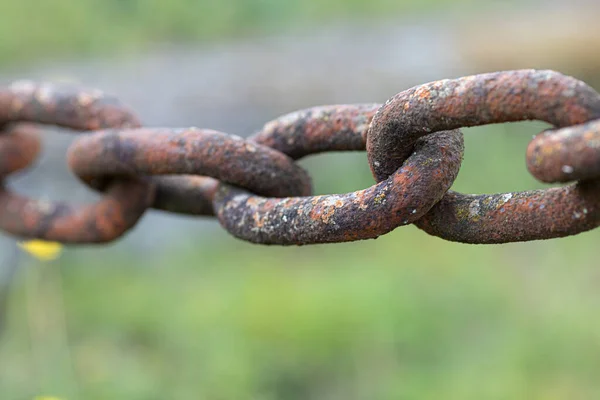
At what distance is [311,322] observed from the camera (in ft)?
9.34

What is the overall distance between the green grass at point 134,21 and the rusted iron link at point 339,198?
402 cm

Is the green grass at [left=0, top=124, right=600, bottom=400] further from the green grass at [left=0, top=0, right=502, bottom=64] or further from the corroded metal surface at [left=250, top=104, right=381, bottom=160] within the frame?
the green grass at [left=0, top=0, right=502, bottom=64]

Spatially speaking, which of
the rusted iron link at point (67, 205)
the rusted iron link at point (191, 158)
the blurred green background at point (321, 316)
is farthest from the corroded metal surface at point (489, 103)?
the blurred green background at point (321, 316)

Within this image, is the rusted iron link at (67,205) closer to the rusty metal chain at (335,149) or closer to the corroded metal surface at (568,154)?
the rusty metal chain at (335,149)

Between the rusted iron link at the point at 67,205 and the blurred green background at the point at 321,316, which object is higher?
the rusted iron link at the point at 67,205

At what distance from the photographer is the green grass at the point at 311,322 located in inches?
95.3

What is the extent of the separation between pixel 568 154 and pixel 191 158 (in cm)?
56

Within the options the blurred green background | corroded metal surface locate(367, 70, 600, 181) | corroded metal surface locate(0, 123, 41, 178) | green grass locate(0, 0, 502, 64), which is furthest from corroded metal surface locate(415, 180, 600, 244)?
green grass locate(0, 0, 502, 64)

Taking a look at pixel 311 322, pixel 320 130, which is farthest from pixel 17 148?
pixel 311 322

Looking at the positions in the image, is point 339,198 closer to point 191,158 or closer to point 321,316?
point 191,158

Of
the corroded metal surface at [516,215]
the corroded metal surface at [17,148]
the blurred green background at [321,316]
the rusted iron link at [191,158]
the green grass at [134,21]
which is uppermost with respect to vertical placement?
the corroded metal surface at [516,215]

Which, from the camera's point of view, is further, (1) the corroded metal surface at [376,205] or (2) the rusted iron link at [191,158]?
(2) the rusted iron link at [191,158]

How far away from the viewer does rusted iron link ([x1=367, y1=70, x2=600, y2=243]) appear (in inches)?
29.4

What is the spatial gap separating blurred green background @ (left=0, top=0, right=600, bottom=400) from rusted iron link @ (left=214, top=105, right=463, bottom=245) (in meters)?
1.37
